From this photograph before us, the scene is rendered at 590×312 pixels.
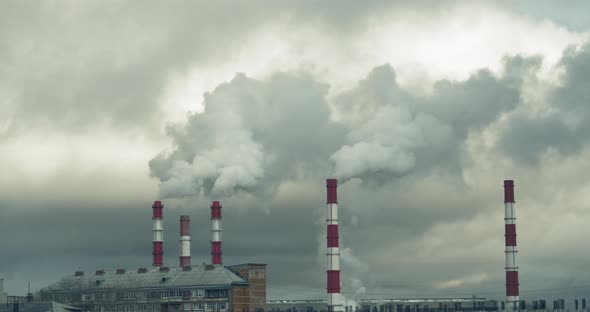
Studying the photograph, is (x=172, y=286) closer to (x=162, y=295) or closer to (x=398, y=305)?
(x=162, y=295)

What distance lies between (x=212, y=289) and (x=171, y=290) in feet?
27.5

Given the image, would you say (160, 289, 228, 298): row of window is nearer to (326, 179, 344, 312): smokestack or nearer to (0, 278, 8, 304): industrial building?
(326, 179, 344, 312): smokestack

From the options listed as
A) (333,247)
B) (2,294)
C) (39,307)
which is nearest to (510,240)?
(333,247)

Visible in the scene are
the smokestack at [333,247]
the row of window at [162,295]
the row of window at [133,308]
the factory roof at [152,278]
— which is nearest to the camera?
the smokestack at [333,247]

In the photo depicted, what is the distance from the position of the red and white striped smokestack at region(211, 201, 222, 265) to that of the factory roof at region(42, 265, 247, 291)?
11.4 feet

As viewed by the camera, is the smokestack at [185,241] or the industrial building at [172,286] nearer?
the industrial building at [172,286]

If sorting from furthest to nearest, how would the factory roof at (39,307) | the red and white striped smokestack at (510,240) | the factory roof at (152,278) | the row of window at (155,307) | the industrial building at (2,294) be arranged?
the industrial building at (2,294), the factory roof at (39,307), the factory roof at (152,278), the row of window at (155,307), the red and white striped smokestack at (510,240)

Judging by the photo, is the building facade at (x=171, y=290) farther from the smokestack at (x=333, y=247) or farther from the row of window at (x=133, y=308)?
the smokestack at (x=333, y=247)

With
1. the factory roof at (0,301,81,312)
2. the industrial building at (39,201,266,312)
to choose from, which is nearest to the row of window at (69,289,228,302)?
the industrial building at (39,201,266,312)

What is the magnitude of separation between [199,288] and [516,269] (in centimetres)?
4351

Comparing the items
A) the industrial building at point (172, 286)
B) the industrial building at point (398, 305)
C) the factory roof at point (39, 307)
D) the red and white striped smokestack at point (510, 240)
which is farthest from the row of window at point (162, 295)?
the red and white striped smokestack at point (510, 240)

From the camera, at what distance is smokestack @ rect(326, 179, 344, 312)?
12162cm

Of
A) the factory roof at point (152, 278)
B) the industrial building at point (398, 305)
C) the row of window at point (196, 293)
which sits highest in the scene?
the factory roof at point (152, 278)

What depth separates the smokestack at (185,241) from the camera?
150 metres
